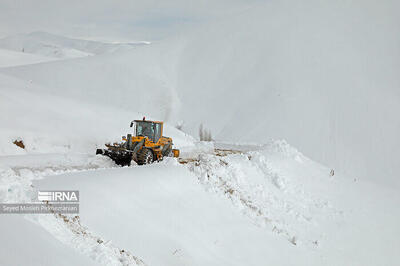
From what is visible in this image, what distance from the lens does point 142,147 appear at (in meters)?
14.2

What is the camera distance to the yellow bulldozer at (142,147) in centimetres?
1363

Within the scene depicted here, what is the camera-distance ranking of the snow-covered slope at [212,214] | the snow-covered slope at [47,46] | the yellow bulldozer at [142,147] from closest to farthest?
the snow-covered slope at [212,214], the yellow bulldozer at [142,147], the snow-covered slope at [47,46]

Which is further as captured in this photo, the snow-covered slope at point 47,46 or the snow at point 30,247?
the snow-covered slope at point 47,46

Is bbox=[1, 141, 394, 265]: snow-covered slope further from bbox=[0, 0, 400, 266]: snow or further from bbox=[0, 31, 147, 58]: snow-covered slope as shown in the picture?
bbox=[0, 31, 147, 58]: snow-covered slope

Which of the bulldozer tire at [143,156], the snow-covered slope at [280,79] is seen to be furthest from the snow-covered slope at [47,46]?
the bulldozer tire at [143,156]

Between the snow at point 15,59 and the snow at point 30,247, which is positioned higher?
the snow at point 15,59

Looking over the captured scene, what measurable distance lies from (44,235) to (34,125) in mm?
14915

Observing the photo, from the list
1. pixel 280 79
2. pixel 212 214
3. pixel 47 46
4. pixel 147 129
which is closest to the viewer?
pixel 212 214

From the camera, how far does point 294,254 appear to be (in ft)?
33.3

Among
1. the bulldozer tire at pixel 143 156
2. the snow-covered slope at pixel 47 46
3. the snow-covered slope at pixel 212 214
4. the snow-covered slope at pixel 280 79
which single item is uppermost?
the snow-covered slope at pixel 47 46

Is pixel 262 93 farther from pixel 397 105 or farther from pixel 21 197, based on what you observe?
pixel 21 197

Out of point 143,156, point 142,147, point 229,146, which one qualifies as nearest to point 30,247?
point 143,156

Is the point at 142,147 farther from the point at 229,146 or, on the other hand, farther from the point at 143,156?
the point at 229,146

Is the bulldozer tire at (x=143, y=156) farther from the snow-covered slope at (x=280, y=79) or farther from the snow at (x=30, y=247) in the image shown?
the snow-covered slope at (x=280, y=79)
